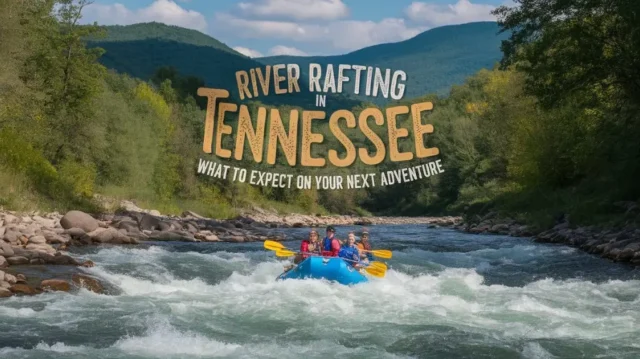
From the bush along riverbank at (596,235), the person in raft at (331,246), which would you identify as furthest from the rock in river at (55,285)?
the bush along riverbank at (596,235)

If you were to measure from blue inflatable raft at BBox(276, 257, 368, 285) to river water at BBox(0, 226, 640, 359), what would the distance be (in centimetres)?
30

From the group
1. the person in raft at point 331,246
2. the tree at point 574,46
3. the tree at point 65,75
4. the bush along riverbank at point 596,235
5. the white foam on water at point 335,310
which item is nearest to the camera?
the white foam on water at point 335,310

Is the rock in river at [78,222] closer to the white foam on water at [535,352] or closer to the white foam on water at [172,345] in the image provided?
the white foam on water at [172,345]

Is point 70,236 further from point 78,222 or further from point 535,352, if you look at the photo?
point 535,352

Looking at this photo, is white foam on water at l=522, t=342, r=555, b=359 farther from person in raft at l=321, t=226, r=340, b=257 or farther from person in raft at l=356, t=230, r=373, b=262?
person in raft at l=356, t=230, r=373, b=262

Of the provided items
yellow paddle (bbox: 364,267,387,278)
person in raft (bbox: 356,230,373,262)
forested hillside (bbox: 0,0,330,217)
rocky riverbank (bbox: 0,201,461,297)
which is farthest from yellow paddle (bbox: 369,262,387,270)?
forested hillside (bbox: 0,0,330,217)

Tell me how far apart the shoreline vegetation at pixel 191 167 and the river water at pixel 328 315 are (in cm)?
200

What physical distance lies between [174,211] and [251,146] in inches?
867

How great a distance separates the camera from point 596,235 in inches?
958

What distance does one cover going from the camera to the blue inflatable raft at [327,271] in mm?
15641

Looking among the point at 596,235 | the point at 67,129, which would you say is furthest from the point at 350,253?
the point at 67,129

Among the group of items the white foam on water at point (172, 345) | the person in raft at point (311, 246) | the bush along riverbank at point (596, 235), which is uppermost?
the person in raft at point (311, 246)

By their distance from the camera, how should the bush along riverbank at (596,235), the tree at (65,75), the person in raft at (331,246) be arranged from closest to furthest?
the person in raft at (331,246)
the bush along riverbank at (596,235)
the tree at (65,75)

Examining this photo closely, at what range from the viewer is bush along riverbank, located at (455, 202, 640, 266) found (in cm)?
2042
